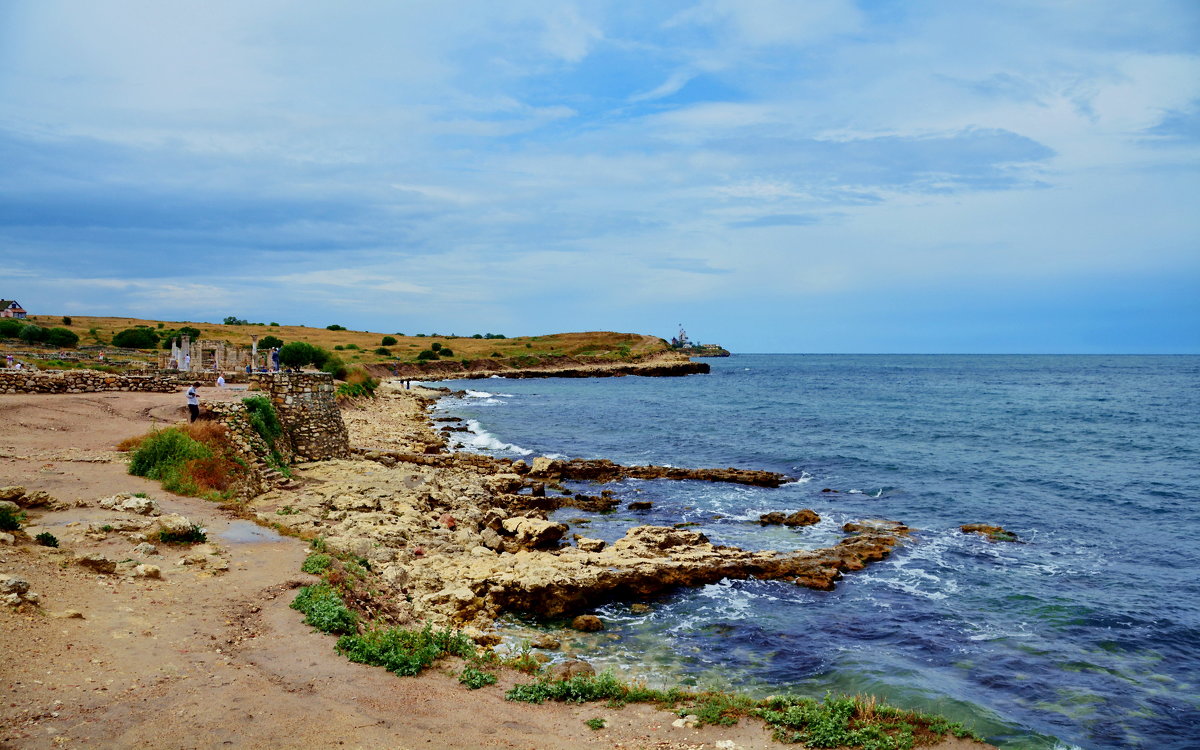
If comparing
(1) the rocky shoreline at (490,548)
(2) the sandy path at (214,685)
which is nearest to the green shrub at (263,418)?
(1) the rocky shoreline at (490,548)

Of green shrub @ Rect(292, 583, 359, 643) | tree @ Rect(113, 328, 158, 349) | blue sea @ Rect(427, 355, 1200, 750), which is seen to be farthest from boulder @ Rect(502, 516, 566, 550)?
tree @ Rect(113, 328, 158, 349)

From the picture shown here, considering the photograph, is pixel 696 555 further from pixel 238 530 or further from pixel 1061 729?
pixel 238 530

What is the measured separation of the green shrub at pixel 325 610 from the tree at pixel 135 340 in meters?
61.5

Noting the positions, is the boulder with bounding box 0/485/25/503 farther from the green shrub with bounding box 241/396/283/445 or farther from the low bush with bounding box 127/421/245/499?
the green shrub with bounding box 241/396/283/445

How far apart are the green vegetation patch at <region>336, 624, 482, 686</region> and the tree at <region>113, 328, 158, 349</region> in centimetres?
6340

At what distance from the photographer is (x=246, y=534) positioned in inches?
630

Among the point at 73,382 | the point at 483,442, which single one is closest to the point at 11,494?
the point at 73,382

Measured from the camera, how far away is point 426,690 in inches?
390

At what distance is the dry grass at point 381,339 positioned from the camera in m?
85.5

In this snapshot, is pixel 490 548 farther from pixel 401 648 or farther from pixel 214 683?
pixel 214 683

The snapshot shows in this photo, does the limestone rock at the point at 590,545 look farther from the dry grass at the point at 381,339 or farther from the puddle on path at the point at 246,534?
the dry grass at the point at 381,339

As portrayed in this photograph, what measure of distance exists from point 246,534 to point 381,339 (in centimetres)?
11851

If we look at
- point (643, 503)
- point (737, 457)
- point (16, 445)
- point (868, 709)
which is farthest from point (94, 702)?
point (737, 457)

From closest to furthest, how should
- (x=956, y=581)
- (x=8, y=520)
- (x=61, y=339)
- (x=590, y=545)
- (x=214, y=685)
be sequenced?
(x=214, y=685)
(x=8, y=520)
(x=956, y=581)
(x=590, y=545)
(x=61, y=339)
